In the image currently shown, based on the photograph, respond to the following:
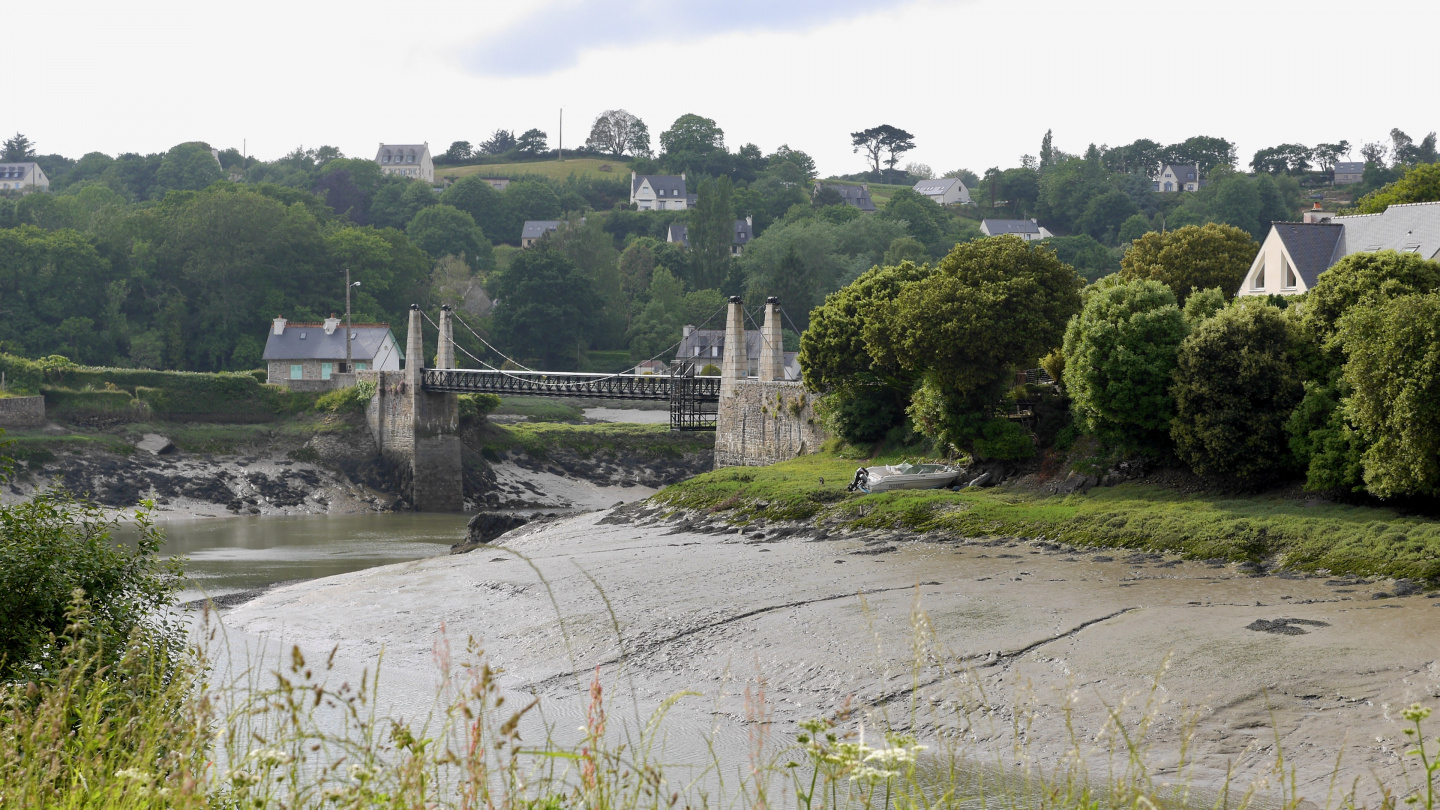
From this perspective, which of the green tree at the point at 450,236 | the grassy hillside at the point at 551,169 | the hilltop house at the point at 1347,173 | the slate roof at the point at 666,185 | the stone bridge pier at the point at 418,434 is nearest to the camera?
the stone bridge pier at the point at 418,434

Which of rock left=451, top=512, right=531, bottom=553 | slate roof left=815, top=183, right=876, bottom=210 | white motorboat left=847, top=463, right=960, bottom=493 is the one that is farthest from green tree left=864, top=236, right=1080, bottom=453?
slate roof left=815, top=183, right=876, bottom=210

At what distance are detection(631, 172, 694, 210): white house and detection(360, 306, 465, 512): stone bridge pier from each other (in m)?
87.9

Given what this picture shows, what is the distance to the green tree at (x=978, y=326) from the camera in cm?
3044

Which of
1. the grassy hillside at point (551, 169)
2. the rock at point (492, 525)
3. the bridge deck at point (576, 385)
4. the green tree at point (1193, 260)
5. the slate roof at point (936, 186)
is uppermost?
the grassy hillside at point (551, 169)

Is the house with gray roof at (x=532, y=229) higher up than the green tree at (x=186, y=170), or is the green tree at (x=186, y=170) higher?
the green tree at (x=186, y=170)

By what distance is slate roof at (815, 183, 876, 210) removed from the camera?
484ft

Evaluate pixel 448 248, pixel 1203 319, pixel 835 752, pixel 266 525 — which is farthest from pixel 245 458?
pixel 448 248

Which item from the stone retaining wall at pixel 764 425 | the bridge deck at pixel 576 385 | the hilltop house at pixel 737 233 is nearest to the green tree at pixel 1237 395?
the stone retaining wall at pixel 764 425

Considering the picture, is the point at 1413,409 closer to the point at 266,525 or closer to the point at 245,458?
the point at 266,525

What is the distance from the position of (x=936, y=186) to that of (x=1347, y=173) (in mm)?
48043

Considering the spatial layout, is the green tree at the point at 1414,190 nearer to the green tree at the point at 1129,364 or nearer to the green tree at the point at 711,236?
the green tree at the point at 1129,364

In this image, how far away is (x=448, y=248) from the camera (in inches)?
4437

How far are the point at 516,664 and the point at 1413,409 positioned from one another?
1542 cm

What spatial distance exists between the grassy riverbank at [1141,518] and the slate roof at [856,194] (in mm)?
117557
